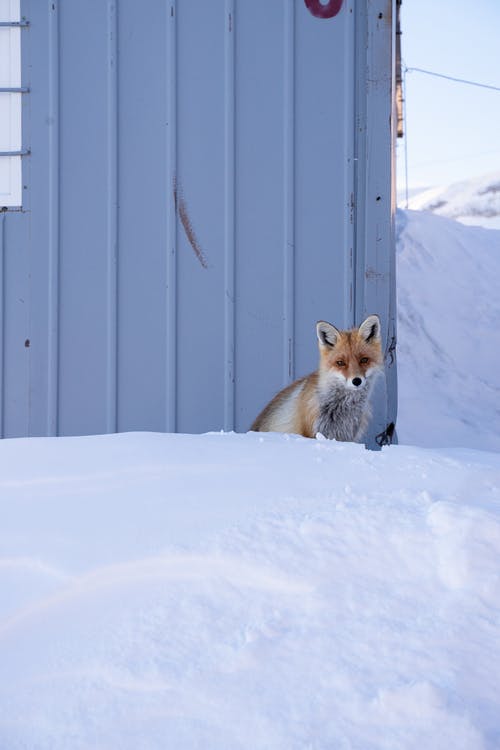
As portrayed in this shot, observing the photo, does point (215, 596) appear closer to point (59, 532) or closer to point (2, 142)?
point (59, 532)

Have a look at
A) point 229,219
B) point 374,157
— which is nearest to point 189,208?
point 229,219

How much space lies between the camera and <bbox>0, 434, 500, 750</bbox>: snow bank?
118cm

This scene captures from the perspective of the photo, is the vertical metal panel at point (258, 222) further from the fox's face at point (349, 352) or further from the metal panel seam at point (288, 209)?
the fox's face at point (349, 352)

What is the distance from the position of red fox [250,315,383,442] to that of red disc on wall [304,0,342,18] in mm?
1984

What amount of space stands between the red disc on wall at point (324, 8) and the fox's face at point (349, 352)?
199cm

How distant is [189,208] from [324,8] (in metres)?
1.49

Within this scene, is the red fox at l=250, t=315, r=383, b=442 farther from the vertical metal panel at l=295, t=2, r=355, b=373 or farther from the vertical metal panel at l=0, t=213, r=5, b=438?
the vertical metal panel at l=0, t=213, r=5, b=438

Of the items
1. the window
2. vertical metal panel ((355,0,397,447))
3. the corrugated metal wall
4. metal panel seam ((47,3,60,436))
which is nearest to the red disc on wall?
the corrugated metal wall

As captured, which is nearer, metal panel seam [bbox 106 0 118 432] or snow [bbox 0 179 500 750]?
snow [bbox 0 179 500 750]

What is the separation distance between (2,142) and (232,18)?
1.69 meters

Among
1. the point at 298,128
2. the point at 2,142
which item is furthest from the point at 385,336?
the point at 2,142

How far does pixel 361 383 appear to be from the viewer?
376 centimetres

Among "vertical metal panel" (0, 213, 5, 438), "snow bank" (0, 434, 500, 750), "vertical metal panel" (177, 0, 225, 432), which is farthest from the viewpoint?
"vertical metal panel" (0, 213, 5, 438)

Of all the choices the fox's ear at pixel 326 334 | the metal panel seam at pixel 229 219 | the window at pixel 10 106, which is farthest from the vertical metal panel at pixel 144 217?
the fox's ear at pixel 326 334
